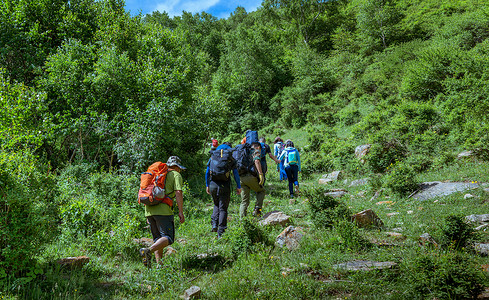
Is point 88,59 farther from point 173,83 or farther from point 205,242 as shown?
point 205,242

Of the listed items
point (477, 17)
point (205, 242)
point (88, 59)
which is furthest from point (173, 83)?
point (477, 17)

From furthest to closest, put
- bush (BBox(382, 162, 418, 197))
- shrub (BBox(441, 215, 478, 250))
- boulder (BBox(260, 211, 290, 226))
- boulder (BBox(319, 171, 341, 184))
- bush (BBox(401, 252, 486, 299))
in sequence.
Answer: boulder (BBox(319, 171, 341, 184)) < bush (BBox(382, 162, 418, 197)) < boulder (BBox(260, 211, 290, 226)) < shrub (BBox(441, 215, 478, 250)) < bush (BBox(401, 252, 486, 299))

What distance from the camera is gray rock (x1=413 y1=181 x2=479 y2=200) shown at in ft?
23.4

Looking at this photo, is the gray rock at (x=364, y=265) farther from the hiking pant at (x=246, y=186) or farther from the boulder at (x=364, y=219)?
the hiking pant at (x=246, y=186)

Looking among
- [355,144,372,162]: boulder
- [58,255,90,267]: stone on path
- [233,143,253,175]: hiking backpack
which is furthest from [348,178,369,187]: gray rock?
[58,255,90,267]: stone on path

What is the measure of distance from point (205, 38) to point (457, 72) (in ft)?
150

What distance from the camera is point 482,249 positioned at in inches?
166

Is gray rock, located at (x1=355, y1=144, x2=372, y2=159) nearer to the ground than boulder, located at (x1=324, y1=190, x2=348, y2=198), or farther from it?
farther from it

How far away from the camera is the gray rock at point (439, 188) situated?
714cm

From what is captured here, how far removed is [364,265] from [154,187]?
345 cm

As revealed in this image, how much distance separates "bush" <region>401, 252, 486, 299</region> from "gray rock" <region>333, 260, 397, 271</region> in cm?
40

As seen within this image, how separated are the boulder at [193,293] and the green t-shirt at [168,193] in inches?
53.4

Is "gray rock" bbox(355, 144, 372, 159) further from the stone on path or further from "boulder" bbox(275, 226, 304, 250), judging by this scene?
the stone on path

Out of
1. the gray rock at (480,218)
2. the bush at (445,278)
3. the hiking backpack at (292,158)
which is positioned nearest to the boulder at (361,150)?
the hiking backpack at (292,158)
